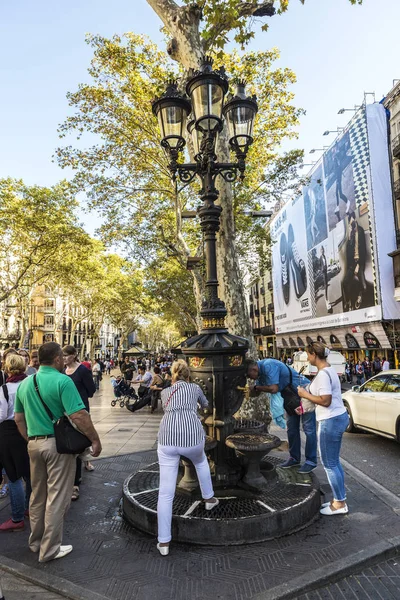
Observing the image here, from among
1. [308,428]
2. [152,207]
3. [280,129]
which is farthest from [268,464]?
[152,207]

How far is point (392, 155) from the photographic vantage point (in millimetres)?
23906

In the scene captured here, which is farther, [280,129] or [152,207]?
[152,207]

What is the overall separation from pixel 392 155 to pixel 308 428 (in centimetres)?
2322

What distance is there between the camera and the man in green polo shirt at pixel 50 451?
11.6 feet

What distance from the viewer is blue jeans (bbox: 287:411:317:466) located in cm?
545

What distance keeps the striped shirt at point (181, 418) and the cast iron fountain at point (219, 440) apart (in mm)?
875

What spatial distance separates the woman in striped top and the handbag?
0.67 meters

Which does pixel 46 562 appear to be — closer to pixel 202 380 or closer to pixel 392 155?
pixel 202 380

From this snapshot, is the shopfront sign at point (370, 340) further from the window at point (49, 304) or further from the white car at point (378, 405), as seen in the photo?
the window at point (49, 304)

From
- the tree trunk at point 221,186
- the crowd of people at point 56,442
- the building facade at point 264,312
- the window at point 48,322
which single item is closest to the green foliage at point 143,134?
the tree trunk at point 221,186

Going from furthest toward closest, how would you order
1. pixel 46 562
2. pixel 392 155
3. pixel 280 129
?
1. pixel 392 155
2. pixel 280 129
3. pixel 46 562

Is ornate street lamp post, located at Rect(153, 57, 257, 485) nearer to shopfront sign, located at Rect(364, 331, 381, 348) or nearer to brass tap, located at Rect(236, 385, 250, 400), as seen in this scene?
brass tap, located at Rect(236, 385, 250, 400)

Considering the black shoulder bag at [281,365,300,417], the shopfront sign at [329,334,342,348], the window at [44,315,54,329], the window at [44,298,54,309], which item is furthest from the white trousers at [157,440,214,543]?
the window at [44,298,54,309]

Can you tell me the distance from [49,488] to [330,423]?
2819 millimetres
